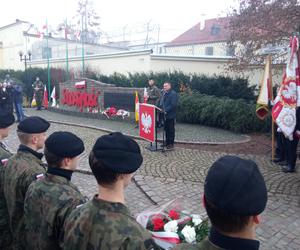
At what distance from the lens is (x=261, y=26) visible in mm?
11641

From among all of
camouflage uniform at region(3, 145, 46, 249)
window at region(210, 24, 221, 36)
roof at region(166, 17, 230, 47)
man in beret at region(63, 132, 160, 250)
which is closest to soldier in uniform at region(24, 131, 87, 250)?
camouflage uniform at region(3, 145, 46, 249)

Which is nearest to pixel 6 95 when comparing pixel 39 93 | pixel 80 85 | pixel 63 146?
pixel 80 85

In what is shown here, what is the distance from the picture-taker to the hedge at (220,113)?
13.0 m

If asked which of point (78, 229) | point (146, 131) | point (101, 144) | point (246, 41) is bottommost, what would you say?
point (146, 131)

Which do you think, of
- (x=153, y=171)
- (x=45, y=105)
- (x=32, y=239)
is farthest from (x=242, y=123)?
(x=45, y=105)

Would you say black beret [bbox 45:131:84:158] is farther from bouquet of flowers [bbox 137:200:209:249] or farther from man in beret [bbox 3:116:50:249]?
bouquet of flowers [bbox 137:200:209:249]

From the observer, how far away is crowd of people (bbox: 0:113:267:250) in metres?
1.50

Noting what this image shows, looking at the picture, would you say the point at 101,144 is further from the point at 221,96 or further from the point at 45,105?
the point at 45,105

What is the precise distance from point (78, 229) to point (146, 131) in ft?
25.9

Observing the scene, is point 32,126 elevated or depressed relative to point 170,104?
elevated

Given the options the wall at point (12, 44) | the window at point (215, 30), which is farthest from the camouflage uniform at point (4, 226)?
the window at point (215, 30)

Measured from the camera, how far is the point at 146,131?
989 centimetres

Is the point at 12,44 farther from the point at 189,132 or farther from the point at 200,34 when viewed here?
the point at 189,132

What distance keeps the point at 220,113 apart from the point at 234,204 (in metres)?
12.5
